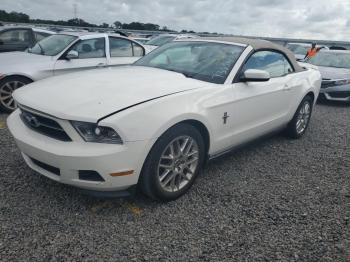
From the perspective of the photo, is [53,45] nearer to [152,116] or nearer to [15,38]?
[15,38]

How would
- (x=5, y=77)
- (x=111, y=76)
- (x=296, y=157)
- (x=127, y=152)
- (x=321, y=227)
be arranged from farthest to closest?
1. (x=5, y=77)
2. (x=296, y=157)
3. (x=111, y=76)
4. (x=321, y=227)
5. (x=127, y=152)

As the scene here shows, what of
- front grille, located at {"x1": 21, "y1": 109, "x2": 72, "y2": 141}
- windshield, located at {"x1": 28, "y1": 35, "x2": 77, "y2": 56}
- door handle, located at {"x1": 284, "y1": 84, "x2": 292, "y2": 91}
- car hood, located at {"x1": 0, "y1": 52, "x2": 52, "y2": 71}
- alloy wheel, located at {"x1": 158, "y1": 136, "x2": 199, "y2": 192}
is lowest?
alloy wheel, located at {"x1": 158, "y1": 136, "x2": 199, "y2": 192}

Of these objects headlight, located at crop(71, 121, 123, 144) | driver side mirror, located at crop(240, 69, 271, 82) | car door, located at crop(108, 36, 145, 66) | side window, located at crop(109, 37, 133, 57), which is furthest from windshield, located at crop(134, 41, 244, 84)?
side window, located at crop(109, 37, 133, 57)

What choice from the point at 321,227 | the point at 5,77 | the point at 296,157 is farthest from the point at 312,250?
the point at 5,77

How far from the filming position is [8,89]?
18.3 ft

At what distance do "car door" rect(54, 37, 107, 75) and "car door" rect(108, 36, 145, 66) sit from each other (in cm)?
18

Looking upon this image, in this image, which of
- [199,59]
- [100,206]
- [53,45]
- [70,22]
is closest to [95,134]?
[100,206]

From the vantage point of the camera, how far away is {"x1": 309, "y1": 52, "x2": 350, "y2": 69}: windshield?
9.27 m

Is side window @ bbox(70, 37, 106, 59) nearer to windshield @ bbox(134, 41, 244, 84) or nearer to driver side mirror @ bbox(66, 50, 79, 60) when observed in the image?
driver side mirror @ bbox(66, 50, 79, 60)

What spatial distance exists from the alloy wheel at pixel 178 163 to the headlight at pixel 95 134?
0.50 m

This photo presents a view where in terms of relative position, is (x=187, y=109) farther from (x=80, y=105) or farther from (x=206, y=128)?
(x=80, y=105)

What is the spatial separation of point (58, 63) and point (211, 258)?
4938 millimetres

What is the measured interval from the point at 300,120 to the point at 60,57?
174 inches

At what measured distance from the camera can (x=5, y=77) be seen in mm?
5516
